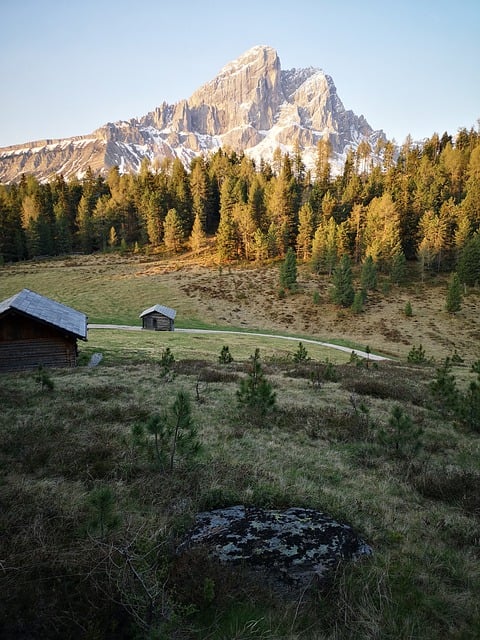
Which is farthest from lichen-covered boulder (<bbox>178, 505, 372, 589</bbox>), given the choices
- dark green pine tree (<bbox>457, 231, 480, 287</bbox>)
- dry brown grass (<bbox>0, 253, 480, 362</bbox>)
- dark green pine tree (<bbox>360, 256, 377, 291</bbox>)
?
dark green pine tree (<bbox>457, 231, 480, 287</bbox>)

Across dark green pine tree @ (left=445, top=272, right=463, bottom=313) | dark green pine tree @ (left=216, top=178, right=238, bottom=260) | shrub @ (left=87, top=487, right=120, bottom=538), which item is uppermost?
dark green pine tree @ (left=216, top=178, right=238, bottom=260)

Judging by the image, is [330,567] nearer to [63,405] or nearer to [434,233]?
[63,405]

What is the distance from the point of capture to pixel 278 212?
7656 cm

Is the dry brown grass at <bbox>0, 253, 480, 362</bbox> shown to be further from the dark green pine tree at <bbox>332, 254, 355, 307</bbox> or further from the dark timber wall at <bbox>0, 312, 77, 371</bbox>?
the dark timber wall at <bbox>0, 312, 77, 371</bbox>

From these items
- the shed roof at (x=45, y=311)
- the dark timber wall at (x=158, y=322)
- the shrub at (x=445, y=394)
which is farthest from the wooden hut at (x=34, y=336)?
the dark timber wall at (x=158, y=322)

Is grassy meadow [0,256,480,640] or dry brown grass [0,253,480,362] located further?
dry brown grass [0,253,480,362]

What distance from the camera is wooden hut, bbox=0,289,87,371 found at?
2023cm

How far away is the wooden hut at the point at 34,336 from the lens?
2023cm

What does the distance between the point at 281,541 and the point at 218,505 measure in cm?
145

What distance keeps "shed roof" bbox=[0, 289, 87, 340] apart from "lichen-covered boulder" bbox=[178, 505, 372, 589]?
1878cm

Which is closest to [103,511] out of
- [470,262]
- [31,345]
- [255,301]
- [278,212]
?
[31,345]

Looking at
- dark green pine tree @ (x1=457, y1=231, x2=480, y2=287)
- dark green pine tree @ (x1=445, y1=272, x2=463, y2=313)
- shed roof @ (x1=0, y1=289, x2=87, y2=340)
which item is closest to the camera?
shed roof @ (x1=0, y1=289, x2=87, y2=340)

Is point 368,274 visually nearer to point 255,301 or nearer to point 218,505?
point 255,301

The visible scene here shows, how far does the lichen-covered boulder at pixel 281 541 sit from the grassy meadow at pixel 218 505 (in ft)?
0.59
